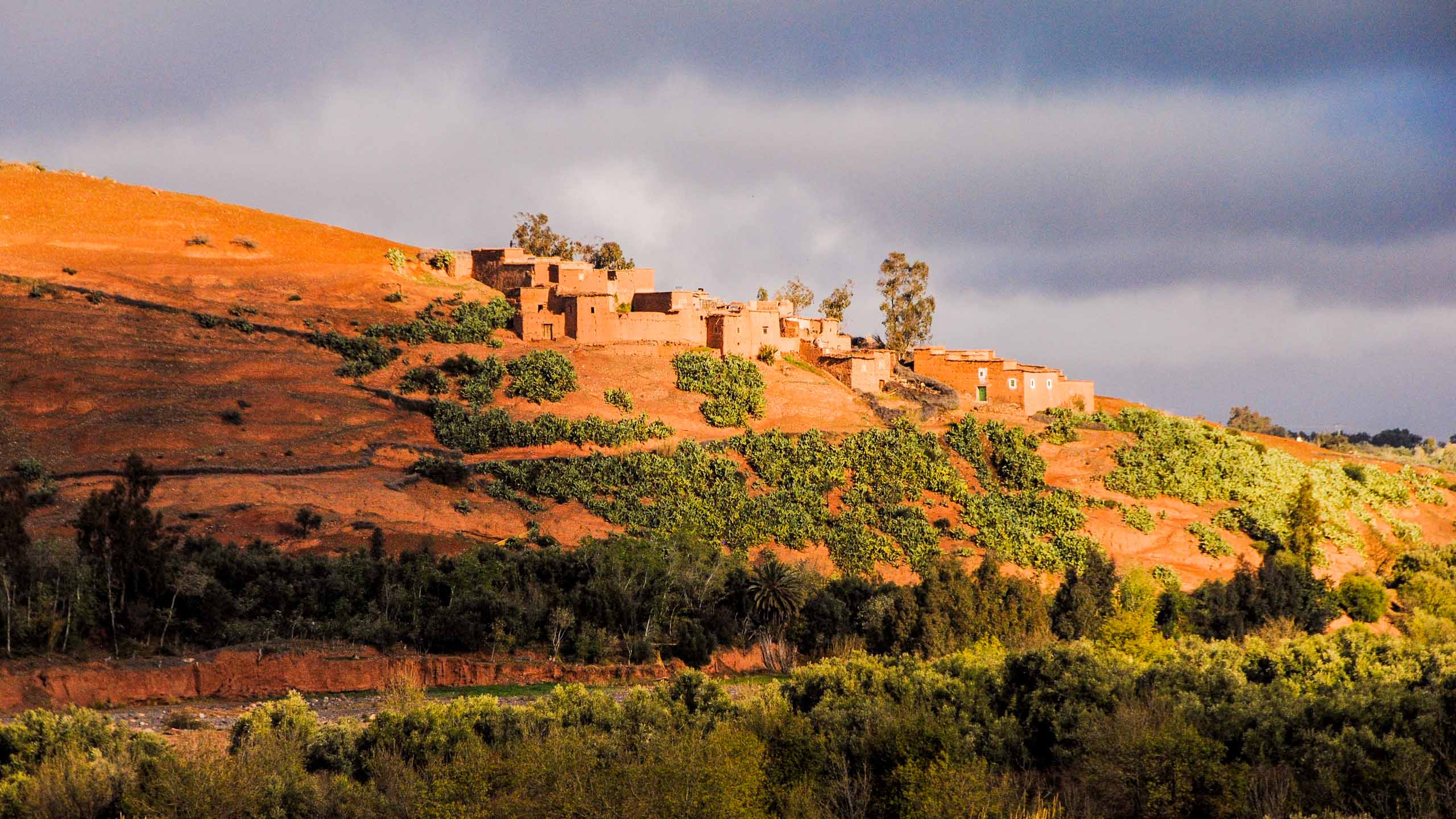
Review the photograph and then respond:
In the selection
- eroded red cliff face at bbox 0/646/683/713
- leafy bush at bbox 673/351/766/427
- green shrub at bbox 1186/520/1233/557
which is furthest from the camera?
leafy bush at bbox 673/351/766/427

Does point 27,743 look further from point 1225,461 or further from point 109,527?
point 1225,461

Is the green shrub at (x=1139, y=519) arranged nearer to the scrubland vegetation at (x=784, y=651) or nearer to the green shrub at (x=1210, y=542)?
the scrubland vegetation at (x=784, y=651)

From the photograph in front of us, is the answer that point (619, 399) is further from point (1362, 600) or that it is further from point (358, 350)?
point (1362, 600)

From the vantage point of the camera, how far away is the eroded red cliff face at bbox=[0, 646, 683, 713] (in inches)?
901

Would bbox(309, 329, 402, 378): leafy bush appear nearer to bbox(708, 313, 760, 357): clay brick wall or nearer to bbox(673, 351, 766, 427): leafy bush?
bbox(673, 351, 766, 427): leafy bush

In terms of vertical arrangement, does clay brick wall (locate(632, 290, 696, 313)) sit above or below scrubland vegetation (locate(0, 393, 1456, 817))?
above

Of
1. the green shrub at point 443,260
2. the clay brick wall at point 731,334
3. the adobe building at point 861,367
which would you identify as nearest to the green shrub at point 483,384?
the clay brick wall at point 731,334

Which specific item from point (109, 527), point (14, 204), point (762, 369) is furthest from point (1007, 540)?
point (14, 204)

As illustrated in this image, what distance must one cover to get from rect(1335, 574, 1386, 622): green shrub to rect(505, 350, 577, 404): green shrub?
30873mm

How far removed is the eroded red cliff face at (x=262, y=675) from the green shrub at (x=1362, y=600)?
2882cm

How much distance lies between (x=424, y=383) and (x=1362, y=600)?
37234 mm

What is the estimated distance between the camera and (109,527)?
2789 centimetres

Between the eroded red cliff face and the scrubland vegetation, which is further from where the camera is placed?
the eroded red cliff face

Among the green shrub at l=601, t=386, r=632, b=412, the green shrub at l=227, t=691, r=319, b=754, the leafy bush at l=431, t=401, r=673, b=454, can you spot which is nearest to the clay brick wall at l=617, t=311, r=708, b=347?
the green shrub at l=601, t=386, r=632, b=412
